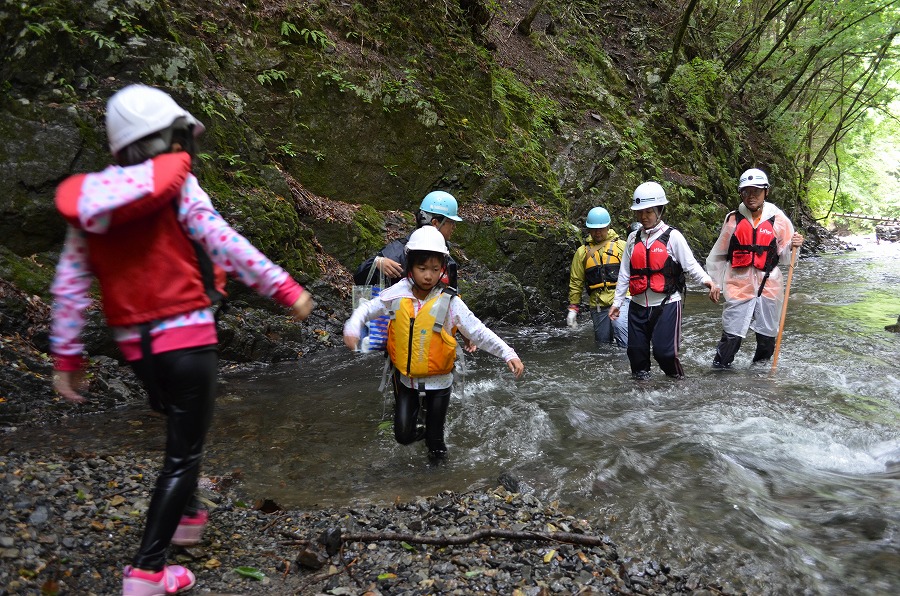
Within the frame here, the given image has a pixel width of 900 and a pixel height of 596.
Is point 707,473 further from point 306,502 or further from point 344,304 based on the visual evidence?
point 344,304

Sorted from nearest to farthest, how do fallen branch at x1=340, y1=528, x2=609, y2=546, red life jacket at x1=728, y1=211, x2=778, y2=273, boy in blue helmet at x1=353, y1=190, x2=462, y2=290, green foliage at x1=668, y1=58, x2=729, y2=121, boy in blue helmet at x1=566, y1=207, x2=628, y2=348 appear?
fallen branch at x1=340, y1=528, x2=609, y2=546
boy in blue helmet at x1=353, y1=190, x2=462, y2=290
red life jacket at x1=728, y1=211, x2=778, y2=273
boy in blue helmet at x1=566, y1=207, x2=628, y2=348
green foliage at x1=668, y1=58, x2=729, y2=121

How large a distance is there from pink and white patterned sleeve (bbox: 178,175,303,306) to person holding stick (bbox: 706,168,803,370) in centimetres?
657

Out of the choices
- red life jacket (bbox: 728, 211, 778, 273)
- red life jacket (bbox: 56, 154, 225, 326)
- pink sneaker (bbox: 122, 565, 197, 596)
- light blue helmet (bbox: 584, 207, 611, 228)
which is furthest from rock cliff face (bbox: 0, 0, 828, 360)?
pink sneaker (bbox: 122, 565, 197, 596)

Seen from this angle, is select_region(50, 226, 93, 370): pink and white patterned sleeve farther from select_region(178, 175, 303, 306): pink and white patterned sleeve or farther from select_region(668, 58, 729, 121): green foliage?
select_region(668, 58, 729, 121): green foliage

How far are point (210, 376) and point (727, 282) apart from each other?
22.8 feet

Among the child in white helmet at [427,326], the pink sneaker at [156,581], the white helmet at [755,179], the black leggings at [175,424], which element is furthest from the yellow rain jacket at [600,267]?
the pink sneaker at [156,581]

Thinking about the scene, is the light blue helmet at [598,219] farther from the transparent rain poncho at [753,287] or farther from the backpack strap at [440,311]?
the backpack strap at [440,311]

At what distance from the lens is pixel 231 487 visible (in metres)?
4.25

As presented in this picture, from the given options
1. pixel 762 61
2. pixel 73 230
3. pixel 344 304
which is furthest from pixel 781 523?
pixel 762 61

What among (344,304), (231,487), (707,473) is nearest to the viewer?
(231,487)

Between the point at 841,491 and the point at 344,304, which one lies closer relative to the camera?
the point at 841,491

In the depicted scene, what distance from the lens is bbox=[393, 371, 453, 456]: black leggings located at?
15.4 ft

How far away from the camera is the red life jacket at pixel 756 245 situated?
24.8 feet

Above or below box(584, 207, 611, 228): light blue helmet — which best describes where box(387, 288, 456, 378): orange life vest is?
below
